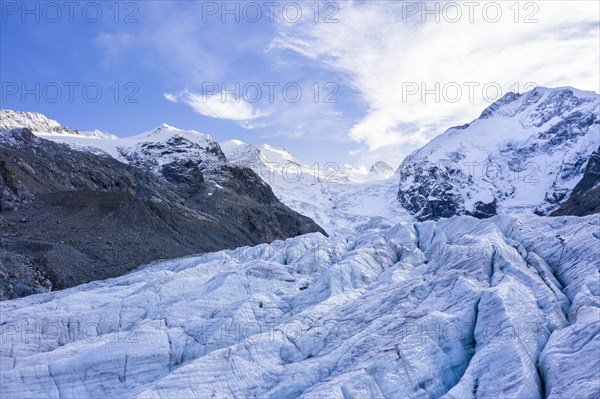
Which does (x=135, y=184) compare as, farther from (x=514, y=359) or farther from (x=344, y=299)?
(x=514, y=359)

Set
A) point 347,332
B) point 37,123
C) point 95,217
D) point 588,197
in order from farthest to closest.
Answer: point 37,123 < point 588,197 < point 95,217 < point 347,332

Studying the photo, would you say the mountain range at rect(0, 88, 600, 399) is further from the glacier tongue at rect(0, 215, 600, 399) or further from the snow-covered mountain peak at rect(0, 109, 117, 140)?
the snow-covered mountain peak at rect(0, 109, 117, 140)

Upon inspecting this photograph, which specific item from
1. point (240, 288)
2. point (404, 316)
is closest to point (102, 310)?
point (240, 288)

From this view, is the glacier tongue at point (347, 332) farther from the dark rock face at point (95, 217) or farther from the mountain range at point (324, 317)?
the dark rock face at point (95, 217)

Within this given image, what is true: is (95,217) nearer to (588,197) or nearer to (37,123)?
(37,123)

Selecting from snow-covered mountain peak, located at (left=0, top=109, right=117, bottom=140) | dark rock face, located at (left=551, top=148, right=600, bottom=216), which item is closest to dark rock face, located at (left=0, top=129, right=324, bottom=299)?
snow-covered mountain peak, located at (left=0, top=109, right=117, bottom=140)

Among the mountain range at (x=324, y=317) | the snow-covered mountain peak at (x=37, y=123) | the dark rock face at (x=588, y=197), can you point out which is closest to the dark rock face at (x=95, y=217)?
the mountain range at (x=324, y=317)

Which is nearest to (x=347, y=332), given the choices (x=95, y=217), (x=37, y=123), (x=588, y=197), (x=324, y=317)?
(x=324, y=317)
